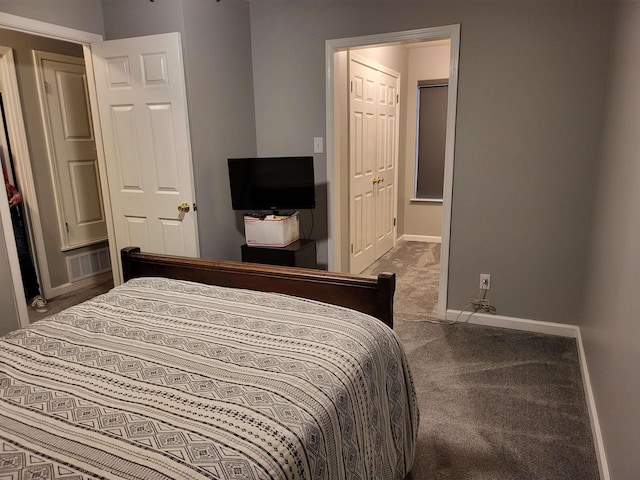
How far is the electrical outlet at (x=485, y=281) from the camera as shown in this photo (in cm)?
314

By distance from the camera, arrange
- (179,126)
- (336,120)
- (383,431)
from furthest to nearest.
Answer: (336,120)
(179,126)
(383,431)

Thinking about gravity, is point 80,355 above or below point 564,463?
above

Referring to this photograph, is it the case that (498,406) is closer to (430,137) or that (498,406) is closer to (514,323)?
(514,323)

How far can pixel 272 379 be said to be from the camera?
3.83 feet

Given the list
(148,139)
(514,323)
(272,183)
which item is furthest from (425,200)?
(148,139)

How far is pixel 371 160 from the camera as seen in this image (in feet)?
14.6

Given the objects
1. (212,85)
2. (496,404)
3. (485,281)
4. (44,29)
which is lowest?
(496,404)

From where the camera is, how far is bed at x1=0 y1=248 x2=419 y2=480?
93 centimetres

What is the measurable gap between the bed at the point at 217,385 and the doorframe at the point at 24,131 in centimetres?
129

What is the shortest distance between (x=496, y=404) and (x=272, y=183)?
2.01 meters

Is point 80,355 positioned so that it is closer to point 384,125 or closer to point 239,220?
point 239,220

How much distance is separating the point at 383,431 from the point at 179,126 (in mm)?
2372

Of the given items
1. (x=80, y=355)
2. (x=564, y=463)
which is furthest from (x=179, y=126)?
(x=564, y=463)

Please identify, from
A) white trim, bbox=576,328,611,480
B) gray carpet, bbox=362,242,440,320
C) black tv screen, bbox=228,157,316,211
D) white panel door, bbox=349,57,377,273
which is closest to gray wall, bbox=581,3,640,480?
white trim, bbox=576,328,611,480
